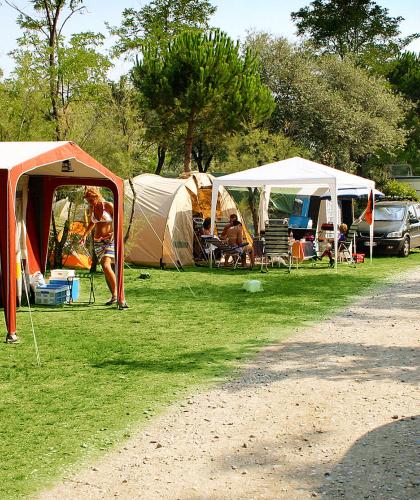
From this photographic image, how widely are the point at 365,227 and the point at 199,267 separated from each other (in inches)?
220

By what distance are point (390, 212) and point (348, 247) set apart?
3.41 meters

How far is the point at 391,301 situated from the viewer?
10836 millimetres

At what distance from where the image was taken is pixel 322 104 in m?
31.7

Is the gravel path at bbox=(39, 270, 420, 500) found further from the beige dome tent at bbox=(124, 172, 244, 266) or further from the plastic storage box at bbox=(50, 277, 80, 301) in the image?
the beige dome tent at bbox=(124, 172, 244, 266)

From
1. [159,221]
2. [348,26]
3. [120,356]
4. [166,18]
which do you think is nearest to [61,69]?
[159,221]

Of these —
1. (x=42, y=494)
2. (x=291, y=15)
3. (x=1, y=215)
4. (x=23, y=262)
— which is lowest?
(x=42, y=494)

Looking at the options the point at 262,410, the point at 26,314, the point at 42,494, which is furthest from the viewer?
the point at 26,314

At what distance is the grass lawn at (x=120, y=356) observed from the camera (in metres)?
4.68

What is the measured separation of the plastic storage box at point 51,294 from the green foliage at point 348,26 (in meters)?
35.8

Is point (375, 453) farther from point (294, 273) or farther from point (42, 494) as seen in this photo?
point (294, 273)

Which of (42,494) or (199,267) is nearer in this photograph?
(42,494)

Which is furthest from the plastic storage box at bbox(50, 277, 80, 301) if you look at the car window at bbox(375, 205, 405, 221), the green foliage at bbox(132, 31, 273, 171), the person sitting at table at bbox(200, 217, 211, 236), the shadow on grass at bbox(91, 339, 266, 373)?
the green foliage at bbox(132, 31, 273, 171)

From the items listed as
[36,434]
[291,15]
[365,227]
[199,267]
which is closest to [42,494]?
[36,434]

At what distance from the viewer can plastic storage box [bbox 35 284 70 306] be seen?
1056 centimetres
